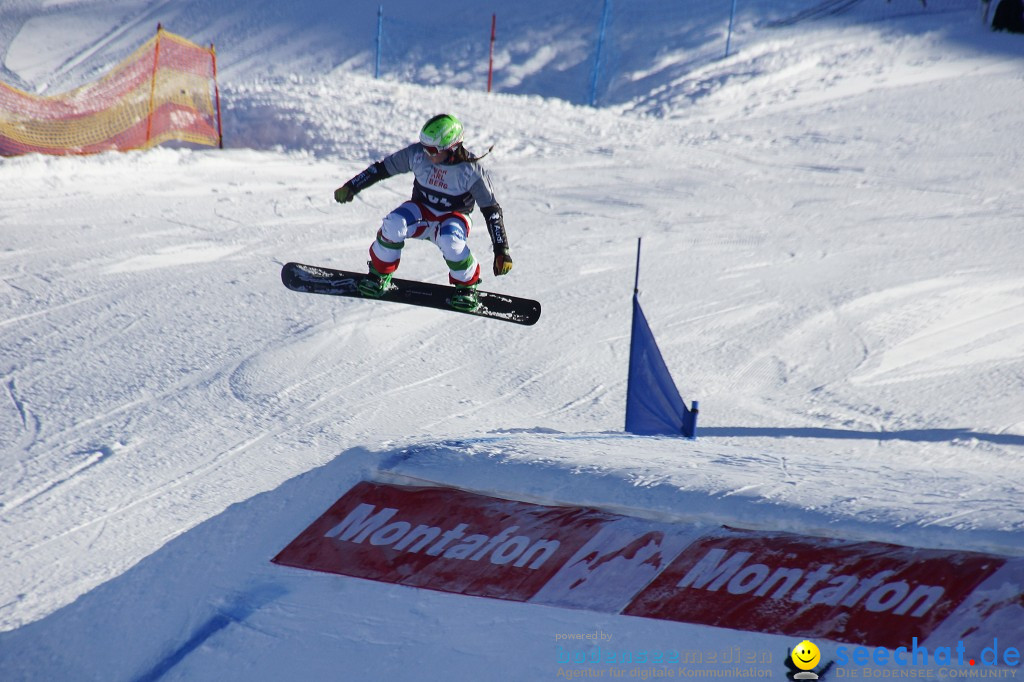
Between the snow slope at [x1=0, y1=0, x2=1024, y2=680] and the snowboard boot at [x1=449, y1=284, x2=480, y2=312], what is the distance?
102 cm

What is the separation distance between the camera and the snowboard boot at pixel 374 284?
6.42 metres

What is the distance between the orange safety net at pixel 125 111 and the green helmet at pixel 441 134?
909 centimetres

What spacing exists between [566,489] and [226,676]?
5.85 feet

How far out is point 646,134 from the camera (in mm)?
15312

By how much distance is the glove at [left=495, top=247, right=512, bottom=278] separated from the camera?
5977mm

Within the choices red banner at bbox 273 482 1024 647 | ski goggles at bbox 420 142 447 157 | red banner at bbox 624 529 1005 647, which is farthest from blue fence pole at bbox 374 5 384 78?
red banner at bbox 624 529 1005 647

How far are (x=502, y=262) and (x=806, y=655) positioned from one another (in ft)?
10.2

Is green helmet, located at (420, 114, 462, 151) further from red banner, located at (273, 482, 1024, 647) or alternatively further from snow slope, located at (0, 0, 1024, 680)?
red banner, located at (273, 482, 1024, 647)

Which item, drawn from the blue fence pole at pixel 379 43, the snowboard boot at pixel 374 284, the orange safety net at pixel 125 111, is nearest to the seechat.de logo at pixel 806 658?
the snowboard boot at pixel 374 284

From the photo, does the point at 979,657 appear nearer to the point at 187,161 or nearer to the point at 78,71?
the point at 187,161

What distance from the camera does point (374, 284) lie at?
645 centimetres

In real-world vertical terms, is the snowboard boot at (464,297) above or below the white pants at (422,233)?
below

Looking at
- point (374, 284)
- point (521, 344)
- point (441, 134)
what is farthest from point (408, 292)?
point (521, 344)

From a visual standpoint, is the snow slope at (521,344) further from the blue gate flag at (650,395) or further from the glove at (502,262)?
the glove at (502,262)
